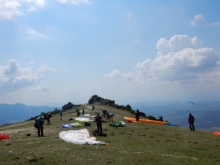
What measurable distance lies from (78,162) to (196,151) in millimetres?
10732

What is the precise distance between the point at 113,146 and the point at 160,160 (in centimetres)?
520

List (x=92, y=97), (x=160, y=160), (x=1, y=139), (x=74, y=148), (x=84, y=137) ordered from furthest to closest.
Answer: (x=92, y=97), (x=1, y=139), (x=84, y=137), (x=74, y=148), (x=160, y=160)

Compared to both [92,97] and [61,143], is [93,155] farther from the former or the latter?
[92,97]

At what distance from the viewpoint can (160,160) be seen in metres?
16.1

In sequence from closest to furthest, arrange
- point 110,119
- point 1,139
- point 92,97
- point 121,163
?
point 121,163, point 1,139, point 110,119, point 92,97

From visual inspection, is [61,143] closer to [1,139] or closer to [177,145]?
[1,139]

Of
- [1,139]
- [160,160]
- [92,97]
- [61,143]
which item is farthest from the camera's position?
[92,97]

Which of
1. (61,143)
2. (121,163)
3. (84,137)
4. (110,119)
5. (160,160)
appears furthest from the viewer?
(110,119)

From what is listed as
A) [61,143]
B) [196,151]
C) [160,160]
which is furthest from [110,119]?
[160,160]

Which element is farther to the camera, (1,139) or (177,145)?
(1,139)

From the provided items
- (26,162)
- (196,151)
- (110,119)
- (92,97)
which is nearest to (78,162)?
(26,162)

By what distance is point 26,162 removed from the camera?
14.9 m

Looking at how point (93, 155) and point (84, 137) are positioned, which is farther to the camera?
point (84, 137)

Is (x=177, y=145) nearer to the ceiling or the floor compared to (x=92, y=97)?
nearer to the floor
